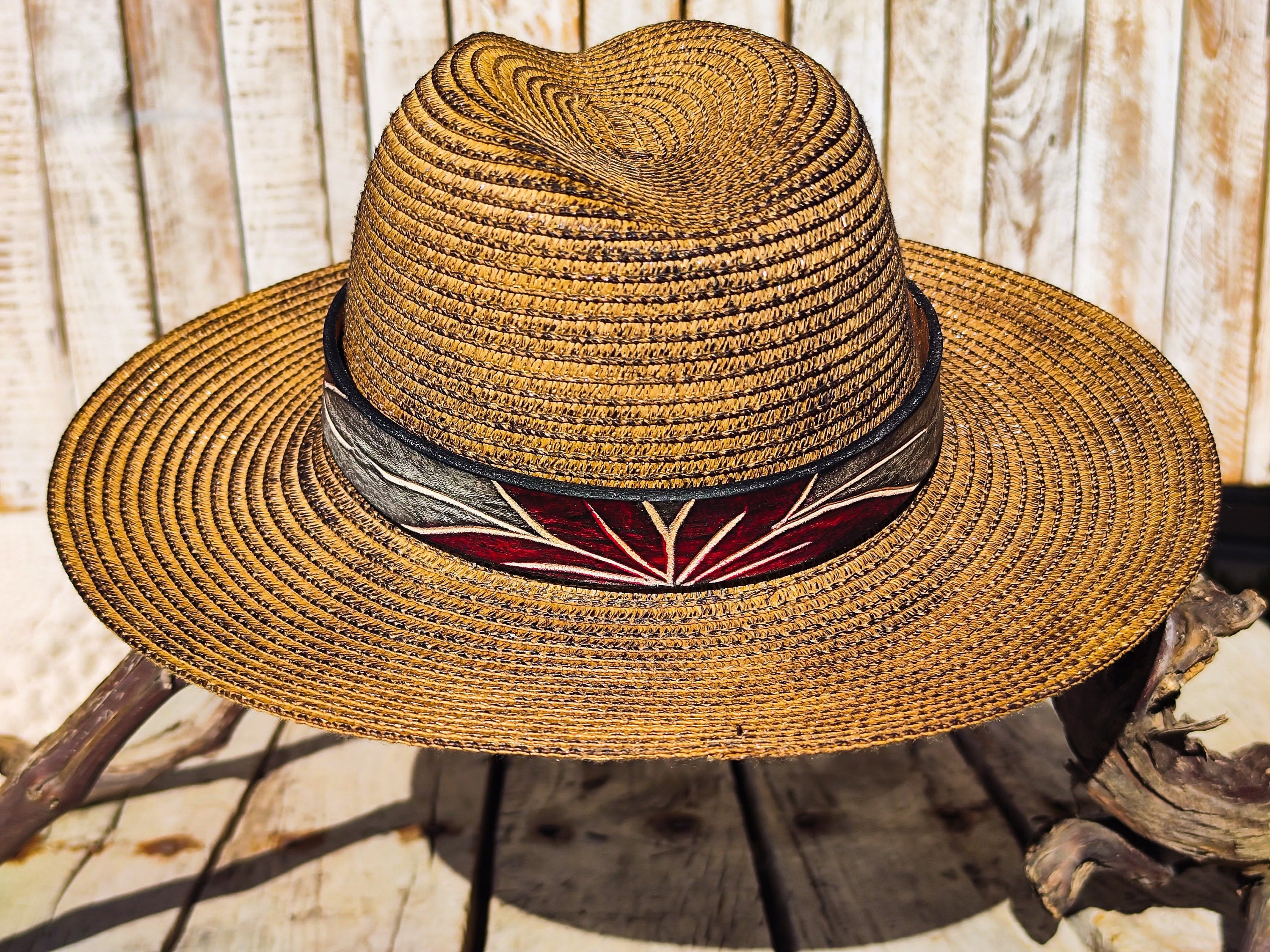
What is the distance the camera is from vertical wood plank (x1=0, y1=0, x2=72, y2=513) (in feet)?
7.88

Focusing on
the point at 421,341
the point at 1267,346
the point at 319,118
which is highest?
the point at 319,118

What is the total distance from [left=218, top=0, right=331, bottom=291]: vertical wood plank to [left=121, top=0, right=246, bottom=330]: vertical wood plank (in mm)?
26

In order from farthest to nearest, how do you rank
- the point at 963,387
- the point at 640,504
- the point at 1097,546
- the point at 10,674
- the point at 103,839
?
1. the point at 10,674
2. the point at 103,839
3. the point at 963,387
4. the point at 1097,546
5. the point at 640,504

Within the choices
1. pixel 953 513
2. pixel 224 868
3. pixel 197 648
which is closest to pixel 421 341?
pixel 197 648

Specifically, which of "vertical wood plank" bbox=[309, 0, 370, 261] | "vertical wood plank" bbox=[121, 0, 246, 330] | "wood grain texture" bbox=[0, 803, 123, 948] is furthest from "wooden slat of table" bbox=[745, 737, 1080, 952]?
"vertical wood plank" bbox=[121, 0, 246, 330]

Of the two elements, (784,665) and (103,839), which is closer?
(784,665)

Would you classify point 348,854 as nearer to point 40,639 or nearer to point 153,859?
point 153,859

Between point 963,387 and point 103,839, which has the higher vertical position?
point 963,387

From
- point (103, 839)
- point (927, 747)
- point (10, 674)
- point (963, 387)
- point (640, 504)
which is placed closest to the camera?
point (640, 504)

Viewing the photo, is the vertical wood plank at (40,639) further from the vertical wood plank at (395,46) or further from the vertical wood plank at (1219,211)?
the vertical wood plank at (1219,211)

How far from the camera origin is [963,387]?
200cm

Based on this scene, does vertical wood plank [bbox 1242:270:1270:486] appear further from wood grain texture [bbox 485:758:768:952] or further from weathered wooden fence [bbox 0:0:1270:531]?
wood grain texture [bbox 485:758:768:952]

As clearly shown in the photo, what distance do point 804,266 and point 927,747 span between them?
1.31 meters

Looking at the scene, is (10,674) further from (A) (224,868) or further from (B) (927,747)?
(B) (927,747)
